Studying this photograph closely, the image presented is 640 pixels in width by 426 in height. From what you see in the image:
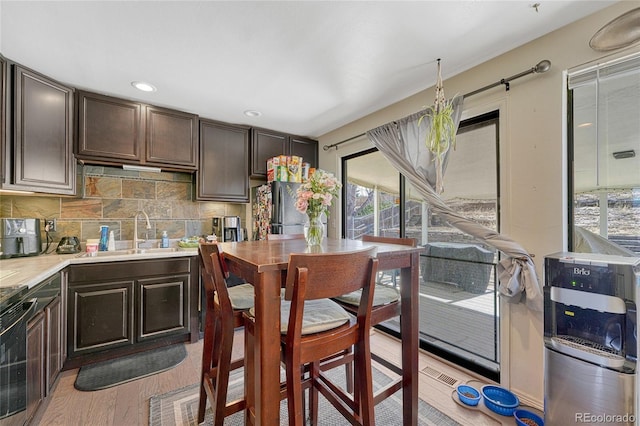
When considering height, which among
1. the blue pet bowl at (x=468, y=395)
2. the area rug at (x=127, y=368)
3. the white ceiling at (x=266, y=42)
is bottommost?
the area rug at (x=127, y=368)

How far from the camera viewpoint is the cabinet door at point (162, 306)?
2475 millimetres

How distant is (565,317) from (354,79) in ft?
7.00

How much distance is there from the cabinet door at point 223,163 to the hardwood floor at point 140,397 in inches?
70.2

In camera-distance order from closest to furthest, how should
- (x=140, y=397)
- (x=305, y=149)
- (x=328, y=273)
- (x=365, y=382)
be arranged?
(x=328, y=273)
(x=365, y=382)
(x=140, y=397)
(x=305, y=149)

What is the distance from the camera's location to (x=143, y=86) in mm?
2395

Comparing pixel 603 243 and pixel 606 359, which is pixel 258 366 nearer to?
pixel 606 359

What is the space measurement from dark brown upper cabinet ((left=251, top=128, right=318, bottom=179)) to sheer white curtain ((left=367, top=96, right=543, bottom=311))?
1228 millimetres

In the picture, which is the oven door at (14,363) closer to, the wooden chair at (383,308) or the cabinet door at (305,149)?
the wooden chair at (383,308)

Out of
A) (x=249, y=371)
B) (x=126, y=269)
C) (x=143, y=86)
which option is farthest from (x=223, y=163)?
(x=249, y=371)

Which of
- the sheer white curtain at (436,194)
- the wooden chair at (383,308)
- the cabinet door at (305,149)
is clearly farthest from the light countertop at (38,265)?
the sheer white curtain at (436,194)

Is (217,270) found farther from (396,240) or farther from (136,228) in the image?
(136,228)

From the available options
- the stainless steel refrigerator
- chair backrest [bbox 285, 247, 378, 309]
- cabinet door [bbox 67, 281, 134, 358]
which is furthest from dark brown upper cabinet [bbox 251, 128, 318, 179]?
chair backrest [bbox 285, 247, 378, 309]

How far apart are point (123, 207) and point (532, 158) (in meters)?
3.75

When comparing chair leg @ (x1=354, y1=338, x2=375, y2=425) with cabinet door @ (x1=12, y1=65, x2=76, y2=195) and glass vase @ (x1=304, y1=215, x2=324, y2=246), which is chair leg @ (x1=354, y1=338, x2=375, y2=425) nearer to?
glass vase @ (x1=304, y1=215, x2=324, y2=246)
